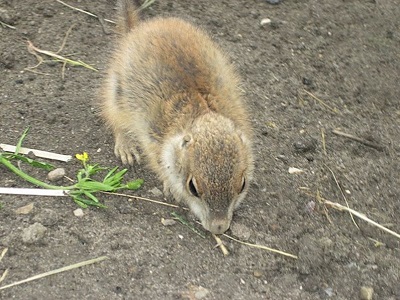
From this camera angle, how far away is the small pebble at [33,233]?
407 centimetres

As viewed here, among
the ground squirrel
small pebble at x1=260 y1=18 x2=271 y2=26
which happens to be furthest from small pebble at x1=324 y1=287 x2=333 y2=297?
small pebble at x1=260 y1=18 x2=271 y2=26

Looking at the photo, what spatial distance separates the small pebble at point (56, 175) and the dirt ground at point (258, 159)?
63 millimetres

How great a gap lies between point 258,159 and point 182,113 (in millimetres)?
785

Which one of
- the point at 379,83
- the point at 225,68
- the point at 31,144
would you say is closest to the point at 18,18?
the point at 31,144

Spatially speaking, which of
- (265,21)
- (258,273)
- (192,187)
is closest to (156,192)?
(192,187)

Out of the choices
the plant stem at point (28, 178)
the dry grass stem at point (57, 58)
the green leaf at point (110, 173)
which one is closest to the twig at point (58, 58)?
the dry grass stem at point (57, 58)

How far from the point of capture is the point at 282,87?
5.75 meters

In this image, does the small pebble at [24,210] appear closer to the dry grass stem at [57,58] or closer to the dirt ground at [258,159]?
the dirt ground at [258,159]

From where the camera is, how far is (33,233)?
409cm

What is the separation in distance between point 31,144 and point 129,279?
56.2 inches

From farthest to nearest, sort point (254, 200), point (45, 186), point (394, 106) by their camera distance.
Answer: point (394, 106) < point (254, 200) < point (45, 186)

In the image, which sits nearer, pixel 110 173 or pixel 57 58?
pixel 110 173

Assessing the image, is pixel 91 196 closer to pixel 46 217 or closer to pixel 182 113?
pixel 46 217

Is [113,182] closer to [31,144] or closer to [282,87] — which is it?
[31,144]
